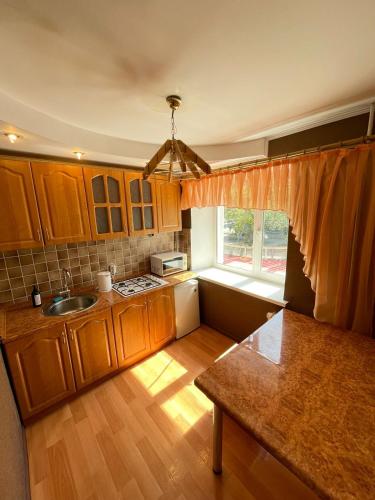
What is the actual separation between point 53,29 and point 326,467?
1.85 meters

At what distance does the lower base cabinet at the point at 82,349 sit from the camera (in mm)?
1572

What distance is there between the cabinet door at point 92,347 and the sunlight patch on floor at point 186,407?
690mm

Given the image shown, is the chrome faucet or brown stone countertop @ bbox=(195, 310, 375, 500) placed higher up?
the chrome faucet

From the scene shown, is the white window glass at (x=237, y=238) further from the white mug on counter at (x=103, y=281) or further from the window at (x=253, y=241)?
the white mug on counter at (x=103, y=281)

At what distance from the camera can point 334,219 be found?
1.49 m

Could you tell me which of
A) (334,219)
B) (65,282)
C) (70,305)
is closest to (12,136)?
(65,282)

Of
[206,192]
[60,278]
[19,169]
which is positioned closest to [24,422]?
[60,278]

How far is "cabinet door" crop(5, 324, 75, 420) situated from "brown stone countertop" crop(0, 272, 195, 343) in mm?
55

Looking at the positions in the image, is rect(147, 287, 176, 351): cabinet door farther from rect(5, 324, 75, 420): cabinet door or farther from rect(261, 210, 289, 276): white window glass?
rect(261, 210, 289, 276): white window glass

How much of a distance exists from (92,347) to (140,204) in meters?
1.54

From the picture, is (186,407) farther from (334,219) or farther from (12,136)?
(12,136)

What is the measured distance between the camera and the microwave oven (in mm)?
2616

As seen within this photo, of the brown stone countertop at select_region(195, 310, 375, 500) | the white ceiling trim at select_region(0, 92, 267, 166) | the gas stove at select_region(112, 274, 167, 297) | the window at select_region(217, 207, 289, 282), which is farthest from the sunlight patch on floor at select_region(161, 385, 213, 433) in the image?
the white ceiling trim at select_region(0, 92, 267, 166)

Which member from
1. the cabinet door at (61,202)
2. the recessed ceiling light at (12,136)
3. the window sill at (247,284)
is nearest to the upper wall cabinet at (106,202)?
the cabinet door at (61,202)
